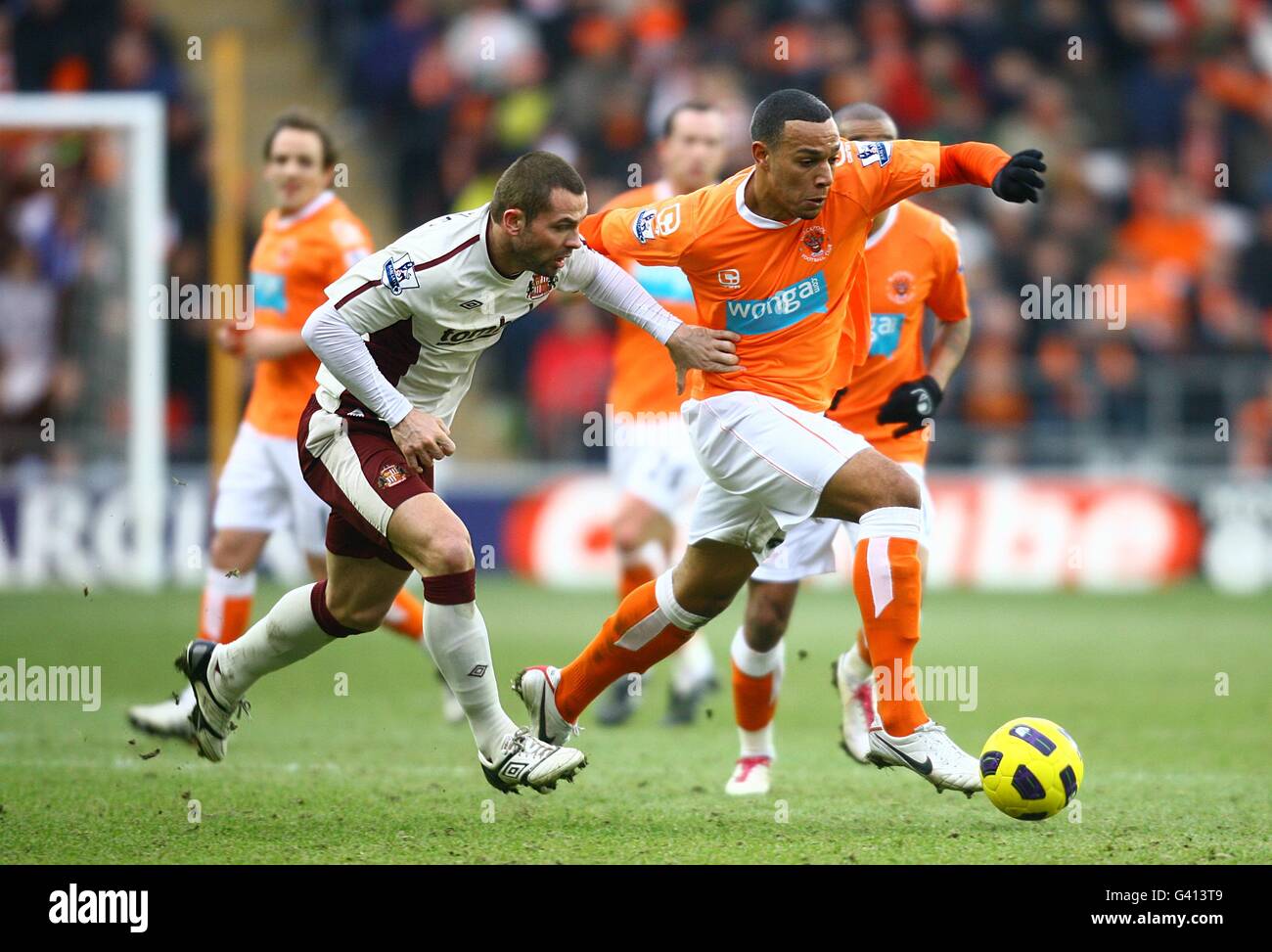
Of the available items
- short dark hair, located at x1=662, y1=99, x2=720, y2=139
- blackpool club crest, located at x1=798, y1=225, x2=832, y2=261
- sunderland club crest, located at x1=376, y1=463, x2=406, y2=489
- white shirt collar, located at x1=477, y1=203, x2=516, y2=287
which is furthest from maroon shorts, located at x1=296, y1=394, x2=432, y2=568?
short dark hair, located at x1=662, y1=99, x2=720, y2=139

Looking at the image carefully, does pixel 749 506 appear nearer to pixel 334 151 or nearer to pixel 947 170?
pixel 947 170

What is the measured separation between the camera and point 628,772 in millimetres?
7398

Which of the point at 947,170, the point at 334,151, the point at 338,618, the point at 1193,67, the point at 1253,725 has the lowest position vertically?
the point at 1253,725

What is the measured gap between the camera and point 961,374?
16.9 meters

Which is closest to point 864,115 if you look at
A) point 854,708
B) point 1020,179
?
point 1020,179

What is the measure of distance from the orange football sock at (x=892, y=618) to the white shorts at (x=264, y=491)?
123 inches

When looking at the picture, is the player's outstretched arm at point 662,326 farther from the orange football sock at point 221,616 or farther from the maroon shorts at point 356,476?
the orange football sock at point 221,616

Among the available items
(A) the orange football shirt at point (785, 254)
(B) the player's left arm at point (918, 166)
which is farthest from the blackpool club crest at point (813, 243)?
(B) the player's left arm at point (918, 166)

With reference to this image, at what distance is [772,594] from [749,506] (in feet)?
3.29

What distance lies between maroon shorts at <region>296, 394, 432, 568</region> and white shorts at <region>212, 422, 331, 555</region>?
1.94 m

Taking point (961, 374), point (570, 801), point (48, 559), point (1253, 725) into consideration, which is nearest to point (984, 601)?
point (961, 374)

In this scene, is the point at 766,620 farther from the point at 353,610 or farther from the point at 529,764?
the point at 353,610

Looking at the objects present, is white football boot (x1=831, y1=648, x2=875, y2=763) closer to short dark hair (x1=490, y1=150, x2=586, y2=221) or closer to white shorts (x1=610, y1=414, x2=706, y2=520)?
white shorts (x1=610, y1=414, x2=706, y2=520)

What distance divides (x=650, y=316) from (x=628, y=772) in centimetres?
213
